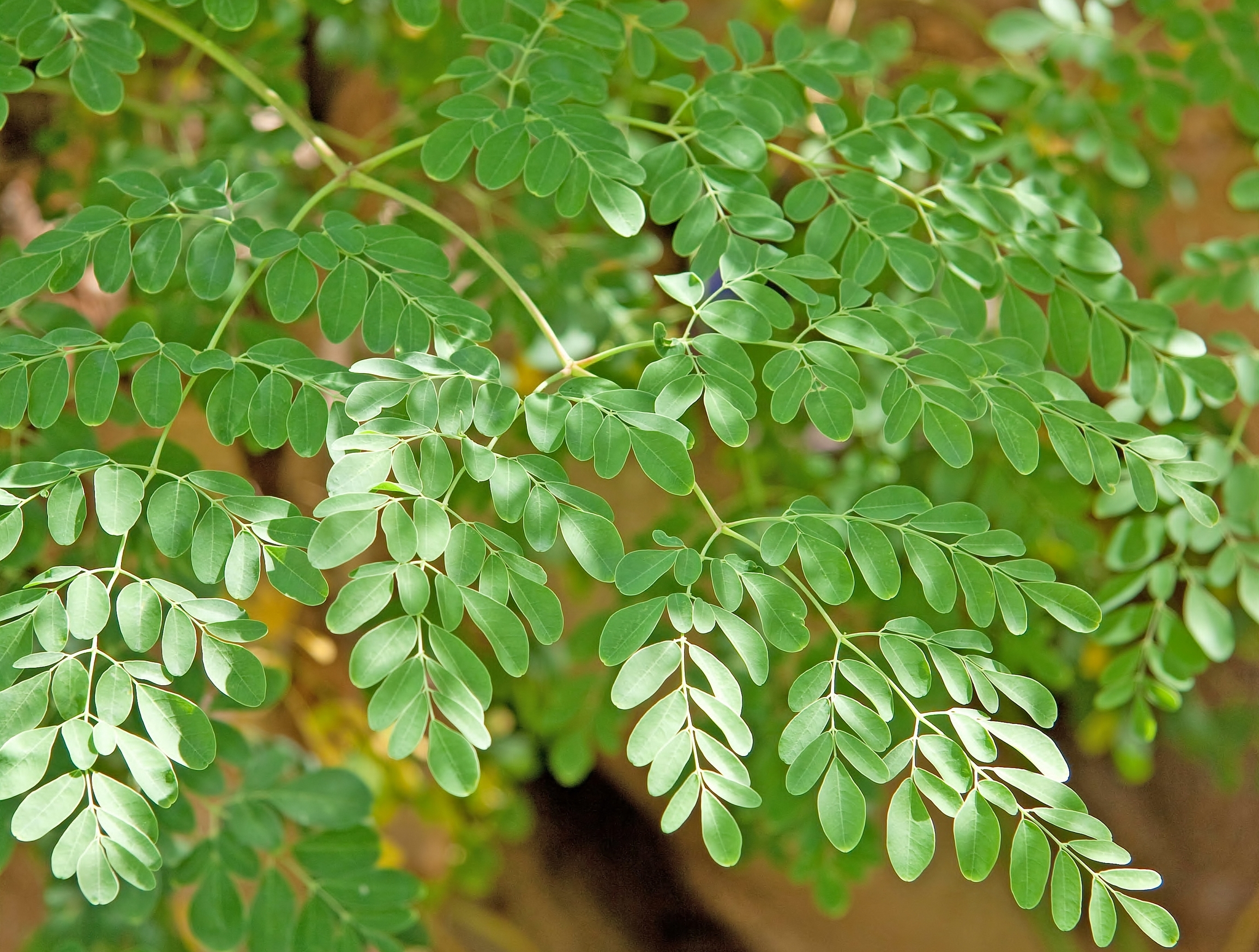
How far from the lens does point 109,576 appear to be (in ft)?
3.95

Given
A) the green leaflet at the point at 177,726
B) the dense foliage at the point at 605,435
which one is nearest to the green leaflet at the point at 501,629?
the dense foliage at the point at 605,435

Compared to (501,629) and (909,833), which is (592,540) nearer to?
(501,629)

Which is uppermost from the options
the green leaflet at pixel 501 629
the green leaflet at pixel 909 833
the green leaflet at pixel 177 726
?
the green leaflet at pixel 501 629

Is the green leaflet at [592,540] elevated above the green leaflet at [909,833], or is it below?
above

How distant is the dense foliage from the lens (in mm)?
853

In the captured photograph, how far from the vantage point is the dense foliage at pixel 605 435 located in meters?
0.85

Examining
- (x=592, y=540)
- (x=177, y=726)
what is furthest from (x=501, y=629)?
(x=177, y=726)

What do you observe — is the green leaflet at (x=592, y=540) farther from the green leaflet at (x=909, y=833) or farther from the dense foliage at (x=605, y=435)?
the green leaflet at (x=909, y=833)

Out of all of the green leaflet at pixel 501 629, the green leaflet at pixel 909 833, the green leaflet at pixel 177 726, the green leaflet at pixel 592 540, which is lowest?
the green leaflet at pixel 177 726

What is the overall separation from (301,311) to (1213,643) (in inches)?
44.8

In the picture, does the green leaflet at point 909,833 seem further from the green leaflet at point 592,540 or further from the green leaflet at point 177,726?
the green leaflet at point 177,726

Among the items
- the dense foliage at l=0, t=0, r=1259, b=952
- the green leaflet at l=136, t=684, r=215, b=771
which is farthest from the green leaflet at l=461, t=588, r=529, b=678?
the green leaflet at l=136, t=684, r=215, b=771

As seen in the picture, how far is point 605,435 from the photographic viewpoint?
866 millimetres

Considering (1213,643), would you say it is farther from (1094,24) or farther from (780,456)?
(1094,24)
